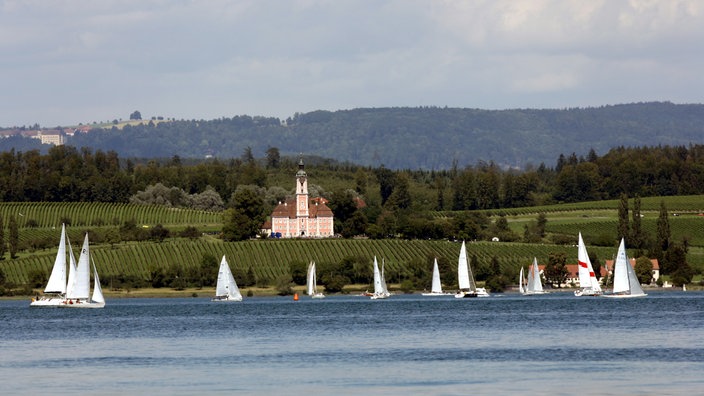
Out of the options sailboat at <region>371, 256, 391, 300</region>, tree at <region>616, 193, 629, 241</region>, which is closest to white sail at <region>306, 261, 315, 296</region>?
sailboat at <region>371, 256, 391, 300</region>

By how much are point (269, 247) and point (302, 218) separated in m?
34.0

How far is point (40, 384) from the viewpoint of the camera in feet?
133

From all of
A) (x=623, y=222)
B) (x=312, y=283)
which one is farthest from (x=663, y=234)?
(x=312, y=283)

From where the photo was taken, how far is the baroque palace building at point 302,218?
584 feet

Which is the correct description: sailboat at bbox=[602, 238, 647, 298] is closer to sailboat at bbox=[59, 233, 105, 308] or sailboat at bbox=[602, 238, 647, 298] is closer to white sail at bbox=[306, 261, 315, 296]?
white sail at bbox=[306, 261, 315, 296]

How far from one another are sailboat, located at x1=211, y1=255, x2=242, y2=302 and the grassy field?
19.0 metres

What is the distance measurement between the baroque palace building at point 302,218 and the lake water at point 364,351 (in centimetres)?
8718

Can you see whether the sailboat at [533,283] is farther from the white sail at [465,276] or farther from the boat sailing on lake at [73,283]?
the boat sailing on lake at [73,283]

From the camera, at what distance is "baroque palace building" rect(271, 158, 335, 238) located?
177875 mm

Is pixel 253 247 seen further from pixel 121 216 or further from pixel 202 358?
pixel 202 358

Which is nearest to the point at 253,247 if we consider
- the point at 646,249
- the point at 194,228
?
the point at 194,228

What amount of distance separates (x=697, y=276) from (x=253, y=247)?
52.8 m

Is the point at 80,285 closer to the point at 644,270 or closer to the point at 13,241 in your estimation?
the point at 13,241

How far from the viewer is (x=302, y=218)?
18225 centimetres
